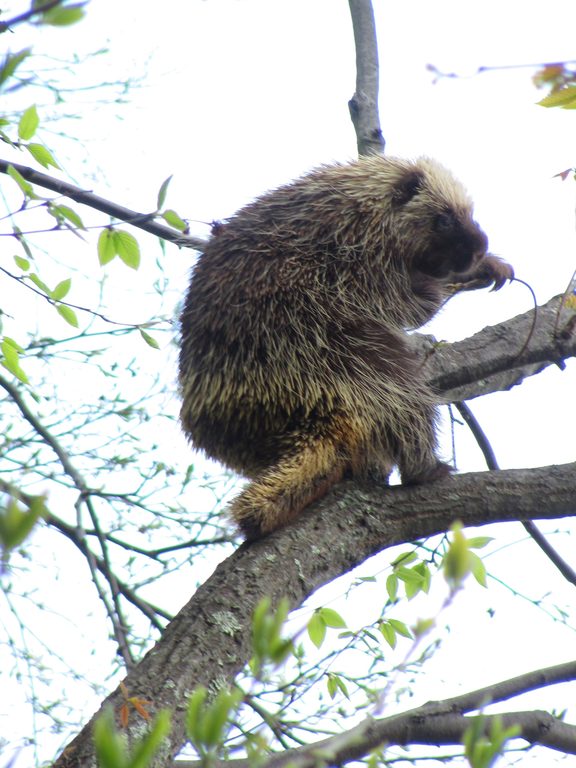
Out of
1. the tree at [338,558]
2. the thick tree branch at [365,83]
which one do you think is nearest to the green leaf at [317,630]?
the tree at [338,558]

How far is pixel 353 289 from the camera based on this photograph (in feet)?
10.2

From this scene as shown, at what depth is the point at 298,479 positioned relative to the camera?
233cm

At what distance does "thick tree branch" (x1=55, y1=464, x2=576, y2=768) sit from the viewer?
1786 mm

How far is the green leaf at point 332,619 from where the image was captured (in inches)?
86.7

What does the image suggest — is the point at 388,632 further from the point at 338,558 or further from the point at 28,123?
the point at 28,123

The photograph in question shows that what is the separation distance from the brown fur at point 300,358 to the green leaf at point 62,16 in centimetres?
146

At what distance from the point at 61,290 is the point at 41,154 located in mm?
321

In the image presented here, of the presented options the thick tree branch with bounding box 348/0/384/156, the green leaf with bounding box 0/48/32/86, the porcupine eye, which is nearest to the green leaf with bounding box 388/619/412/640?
the green leaf with bounding box 0/48/32/86

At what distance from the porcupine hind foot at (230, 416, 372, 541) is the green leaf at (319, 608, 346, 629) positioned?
0.24 m

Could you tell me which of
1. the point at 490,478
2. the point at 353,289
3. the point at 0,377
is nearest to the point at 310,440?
the point at 490,478

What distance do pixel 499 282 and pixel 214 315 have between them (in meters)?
1.61

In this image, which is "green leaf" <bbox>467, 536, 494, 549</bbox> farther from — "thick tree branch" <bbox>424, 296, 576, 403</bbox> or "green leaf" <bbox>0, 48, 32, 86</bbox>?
"green leaf" <bbox>0, 48, 32, 86</bbox>

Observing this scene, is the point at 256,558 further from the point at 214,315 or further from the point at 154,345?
the point at 214,315

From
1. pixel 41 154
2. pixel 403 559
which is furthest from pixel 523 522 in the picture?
pixel 41 154
